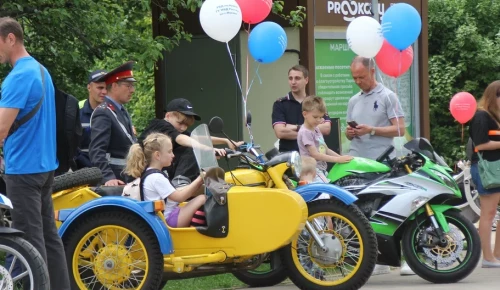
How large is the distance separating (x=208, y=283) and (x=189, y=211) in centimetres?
164

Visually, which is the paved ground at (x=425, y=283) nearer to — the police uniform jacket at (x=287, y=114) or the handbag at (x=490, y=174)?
the handbag at (x=490, y=174)

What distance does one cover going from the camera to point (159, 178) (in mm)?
7863

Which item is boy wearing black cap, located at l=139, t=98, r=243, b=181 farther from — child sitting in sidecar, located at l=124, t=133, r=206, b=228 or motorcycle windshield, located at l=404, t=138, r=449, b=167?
motorcycle windshield, located at l=404, t=138, r=449, b=167

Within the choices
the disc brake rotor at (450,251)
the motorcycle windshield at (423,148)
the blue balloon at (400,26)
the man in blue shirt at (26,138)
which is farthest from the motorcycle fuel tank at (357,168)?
the man in blue shirt at (26,138)

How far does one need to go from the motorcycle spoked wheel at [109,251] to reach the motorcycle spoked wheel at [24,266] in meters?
1.24

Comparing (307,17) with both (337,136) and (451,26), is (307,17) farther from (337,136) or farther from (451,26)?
(451,26)

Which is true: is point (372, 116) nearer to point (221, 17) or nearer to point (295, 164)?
point (221, 17)

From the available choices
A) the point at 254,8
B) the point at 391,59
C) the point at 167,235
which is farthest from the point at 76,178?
the point at 391,59

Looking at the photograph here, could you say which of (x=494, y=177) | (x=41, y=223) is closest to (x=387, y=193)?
(x=494, y=177)

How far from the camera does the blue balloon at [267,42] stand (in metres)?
10.8

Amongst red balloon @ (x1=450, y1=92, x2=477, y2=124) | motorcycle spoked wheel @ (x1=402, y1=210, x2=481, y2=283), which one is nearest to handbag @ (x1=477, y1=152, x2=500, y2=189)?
motorcycle spoked wheel @ (x1=402, y1=210, x2=481, y2=283)

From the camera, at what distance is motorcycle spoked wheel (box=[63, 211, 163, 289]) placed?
305 inches

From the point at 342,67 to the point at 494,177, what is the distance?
11.9 ft

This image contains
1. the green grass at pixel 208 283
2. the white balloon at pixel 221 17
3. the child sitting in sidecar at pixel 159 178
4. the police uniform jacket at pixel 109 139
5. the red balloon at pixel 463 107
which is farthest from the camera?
the red balloon at pixel 463 107
